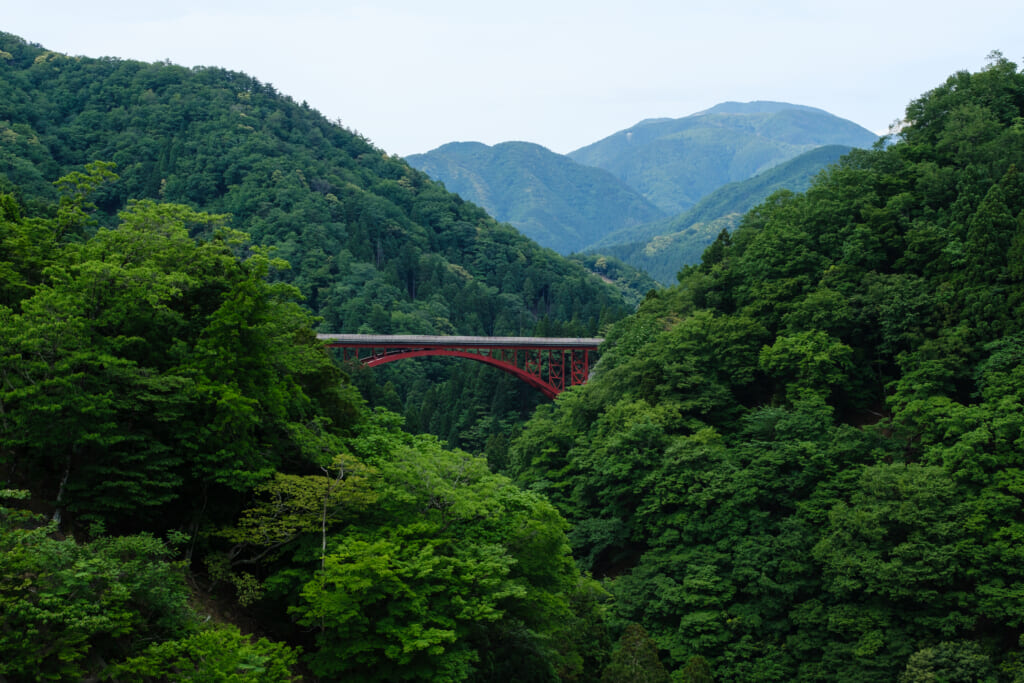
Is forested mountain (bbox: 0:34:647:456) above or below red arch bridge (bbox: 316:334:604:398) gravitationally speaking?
above

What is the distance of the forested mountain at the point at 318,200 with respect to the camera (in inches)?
3029

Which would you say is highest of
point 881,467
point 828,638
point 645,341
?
point 645,341

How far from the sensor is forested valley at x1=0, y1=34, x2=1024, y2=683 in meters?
15.8

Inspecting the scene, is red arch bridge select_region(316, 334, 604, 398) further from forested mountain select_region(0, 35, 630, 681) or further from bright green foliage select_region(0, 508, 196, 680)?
bright green foliage select_region(0, 508, 196, 680)

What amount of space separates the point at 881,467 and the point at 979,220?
36.9ft

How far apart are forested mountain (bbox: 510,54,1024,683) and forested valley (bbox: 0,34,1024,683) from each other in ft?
0.42

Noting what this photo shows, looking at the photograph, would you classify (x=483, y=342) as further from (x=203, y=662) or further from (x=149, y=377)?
(x=203, y=662)

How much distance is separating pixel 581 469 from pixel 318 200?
64.5 m

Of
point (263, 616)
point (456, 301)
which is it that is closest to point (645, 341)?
point (263, 616)

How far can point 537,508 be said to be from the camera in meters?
20.7

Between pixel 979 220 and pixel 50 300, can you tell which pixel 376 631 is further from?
pixel 979 220

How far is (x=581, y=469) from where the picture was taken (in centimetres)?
3625

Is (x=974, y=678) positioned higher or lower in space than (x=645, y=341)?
lower

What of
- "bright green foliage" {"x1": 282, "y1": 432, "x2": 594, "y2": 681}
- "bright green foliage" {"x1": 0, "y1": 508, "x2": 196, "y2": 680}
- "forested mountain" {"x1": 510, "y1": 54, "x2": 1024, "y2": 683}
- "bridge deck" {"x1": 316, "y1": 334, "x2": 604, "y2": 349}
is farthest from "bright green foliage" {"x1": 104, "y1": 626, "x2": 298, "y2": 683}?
"bridge deck" {"x1": 316, "y1": 334, "x2": 604, "y2": 349}
